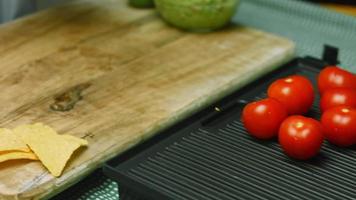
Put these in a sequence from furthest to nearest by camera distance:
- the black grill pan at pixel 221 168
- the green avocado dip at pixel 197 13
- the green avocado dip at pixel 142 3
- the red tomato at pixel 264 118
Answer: the green avocado dip at pixel 142 3 < the green avocado dip at pixel 197 13 < the red tomato at pixel 264 118 < the black grill pan at pixel 221 168

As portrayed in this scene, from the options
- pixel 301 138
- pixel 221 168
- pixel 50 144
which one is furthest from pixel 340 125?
pixel 50 144

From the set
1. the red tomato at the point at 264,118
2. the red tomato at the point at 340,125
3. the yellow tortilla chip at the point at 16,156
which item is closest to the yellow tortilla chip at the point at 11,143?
the yellow tortilla chip at the point at 16,156

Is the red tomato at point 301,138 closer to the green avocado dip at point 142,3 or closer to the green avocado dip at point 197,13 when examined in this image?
the green avocado dip at point 197,13

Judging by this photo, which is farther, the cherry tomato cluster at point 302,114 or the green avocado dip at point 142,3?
the green avocado dip at point 142,3

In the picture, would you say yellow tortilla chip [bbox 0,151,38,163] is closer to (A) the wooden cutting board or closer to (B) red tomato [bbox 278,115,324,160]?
(A) the wooden cutting board

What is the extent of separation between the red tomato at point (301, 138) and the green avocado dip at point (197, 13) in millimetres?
431

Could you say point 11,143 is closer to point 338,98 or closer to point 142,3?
point 338,98

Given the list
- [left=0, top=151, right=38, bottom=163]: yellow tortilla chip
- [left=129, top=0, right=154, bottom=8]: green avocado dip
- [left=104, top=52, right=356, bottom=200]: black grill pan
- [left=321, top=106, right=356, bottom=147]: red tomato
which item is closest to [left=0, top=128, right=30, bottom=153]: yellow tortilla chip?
[left=0, top=151, right=38, bottom=163]: yellow tortilla chip

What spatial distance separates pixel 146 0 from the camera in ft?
4.49

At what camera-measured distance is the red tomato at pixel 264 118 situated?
2.97ft

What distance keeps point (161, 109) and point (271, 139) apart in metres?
0.18

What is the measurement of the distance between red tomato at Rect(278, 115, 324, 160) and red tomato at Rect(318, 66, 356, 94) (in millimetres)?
142

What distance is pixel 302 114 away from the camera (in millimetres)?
975

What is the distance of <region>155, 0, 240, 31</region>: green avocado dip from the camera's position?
1.25 m
